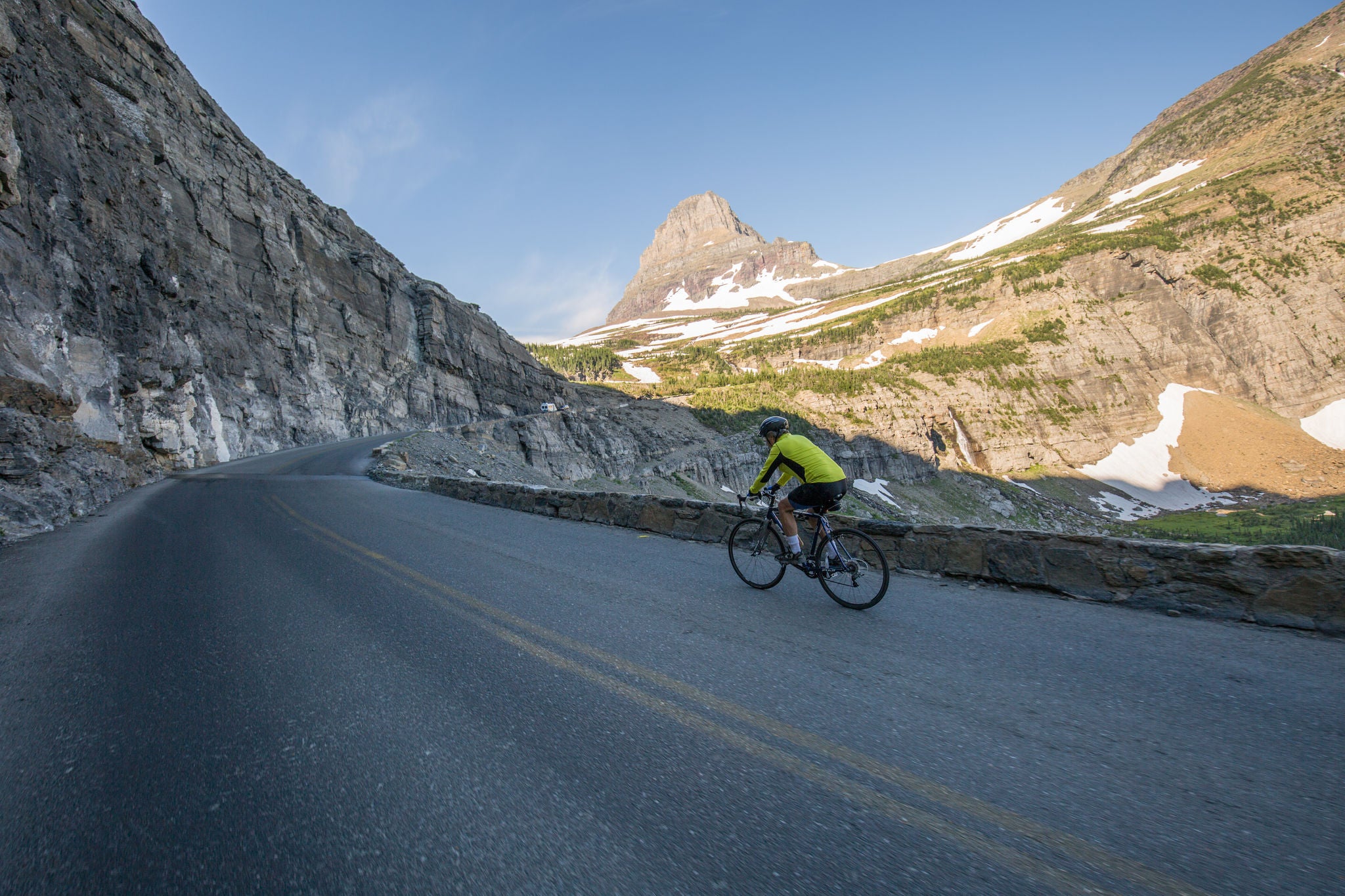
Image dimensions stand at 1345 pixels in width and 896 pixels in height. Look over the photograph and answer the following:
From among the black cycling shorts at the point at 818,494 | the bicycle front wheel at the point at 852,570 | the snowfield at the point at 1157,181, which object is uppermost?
the snowfield at the point at 1157,181

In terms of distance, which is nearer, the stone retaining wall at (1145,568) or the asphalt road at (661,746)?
the asphalt road at (661,746)

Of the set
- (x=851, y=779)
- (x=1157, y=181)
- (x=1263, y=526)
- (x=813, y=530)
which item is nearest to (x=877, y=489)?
(x=1263, y=526)

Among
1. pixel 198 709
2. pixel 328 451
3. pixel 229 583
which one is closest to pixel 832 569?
pixel 198 709

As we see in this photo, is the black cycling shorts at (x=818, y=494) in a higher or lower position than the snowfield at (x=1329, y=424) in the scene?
lower

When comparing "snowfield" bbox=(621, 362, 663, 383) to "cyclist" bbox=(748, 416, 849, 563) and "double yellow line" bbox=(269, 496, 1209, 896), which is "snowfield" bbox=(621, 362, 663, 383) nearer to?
"cyclist" bbox=(748, 416, 849, 563)

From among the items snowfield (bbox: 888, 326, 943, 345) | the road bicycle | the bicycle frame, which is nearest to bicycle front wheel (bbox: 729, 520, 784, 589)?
the road bicycle

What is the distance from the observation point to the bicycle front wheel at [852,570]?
501cm

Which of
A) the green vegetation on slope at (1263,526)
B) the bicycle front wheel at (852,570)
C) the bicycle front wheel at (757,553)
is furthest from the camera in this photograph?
the green vegetation on slope at (1263,526)

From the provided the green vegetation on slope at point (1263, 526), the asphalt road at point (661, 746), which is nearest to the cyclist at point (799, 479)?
the asphalt road at point (661, 746)

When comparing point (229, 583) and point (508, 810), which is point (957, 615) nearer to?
point (508, 810)

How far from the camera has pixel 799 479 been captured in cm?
552

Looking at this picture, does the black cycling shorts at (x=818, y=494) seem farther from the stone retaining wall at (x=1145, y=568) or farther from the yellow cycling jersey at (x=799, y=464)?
the stone retaining wall at (x=1145, y=568)

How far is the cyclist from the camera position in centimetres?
537

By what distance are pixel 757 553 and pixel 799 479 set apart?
955 millimetres
